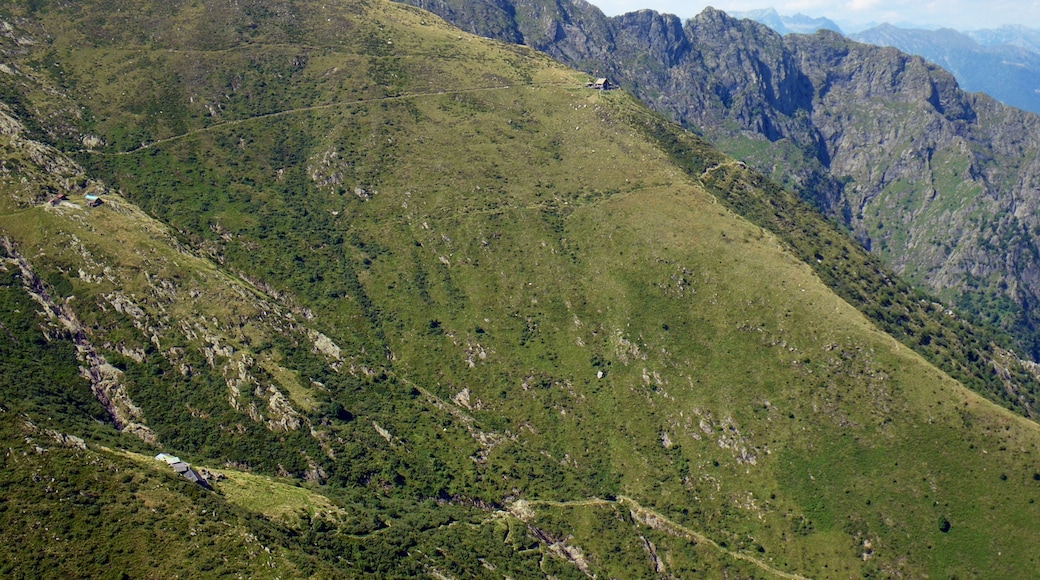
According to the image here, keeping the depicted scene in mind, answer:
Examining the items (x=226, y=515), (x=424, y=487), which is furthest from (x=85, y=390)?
(x=424, y=487)

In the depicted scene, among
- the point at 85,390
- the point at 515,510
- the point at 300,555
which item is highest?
the point at 300,555

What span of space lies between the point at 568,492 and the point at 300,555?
85.1m

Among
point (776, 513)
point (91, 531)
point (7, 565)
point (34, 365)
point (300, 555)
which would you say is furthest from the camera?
point (776, 513)

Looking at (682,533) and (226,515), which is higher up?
(226,515)

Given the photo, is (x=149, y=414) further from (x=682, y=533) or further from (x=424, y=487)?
(x=682, y=533)

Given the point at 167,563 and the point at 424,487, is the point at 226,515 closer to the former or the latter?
the point at 167,563

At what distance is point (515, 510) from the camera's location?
192m

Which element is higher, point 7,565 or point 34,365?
point 7,565

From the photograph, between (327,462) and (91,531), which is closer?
(91,531)

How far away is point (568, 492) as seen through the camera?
200 meters

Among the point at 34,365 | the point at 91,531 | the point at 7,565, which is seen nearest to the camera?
the point at 7,565

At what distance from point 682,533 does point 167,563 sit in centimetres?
12607

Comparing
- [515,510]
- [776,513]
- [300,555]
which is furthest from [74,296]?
[776,513]

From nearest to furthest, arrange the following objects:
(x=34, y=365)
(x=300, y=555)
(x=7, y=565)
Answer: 1. (x=7, y=565)
2. (x=300, y=555)
3. (x=34, y=365)
